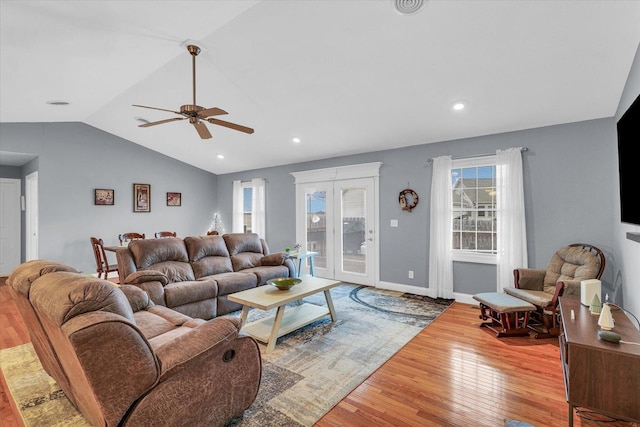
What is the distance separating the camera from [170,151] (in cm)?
693

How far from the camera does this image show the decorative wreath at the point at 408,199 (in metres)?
4.89

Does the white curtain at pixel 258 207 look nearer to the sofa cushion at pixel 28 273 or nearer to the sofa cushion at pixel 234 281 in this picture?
the sofa cushion at pixel 234 281

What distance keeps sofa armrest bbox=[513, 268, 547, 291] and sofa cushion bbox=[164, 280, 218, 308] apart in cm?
368

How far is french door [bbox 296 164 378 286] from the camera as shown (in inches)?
215

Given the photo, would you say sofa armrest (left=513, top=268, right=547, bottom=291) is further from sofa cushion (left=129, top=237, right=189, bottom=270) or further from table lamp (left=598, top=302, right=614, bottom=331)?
sofa cushion (left=129, top=237, right=189, bottom=270)

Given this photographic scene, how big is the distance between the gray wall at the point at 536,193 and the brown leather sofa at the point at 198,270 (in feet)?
6.33

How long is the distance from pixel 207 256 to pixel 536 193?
4.50 meters

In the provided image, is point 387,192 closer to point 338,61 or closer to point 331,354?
point 338,61

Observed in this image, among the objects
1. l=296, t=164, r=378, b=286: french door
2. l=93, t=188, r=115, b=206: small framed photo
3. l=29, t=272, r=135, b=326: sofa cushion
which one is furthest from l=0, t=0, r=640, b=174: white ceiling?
l=29, t=272, r=135, b=326: sofa cushion

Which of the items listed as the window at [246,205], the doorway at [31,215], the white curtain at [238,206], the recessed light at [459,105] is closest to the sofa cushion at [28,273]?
the recessed light at [459,105]

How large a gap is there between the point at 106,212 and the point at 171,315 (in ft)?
16.4

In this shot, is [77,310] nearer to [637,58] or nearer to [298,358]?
[298,358]

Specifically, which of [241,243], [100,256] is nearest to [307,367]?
[241,243]

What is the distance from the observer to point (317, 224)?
6156 millimetres
